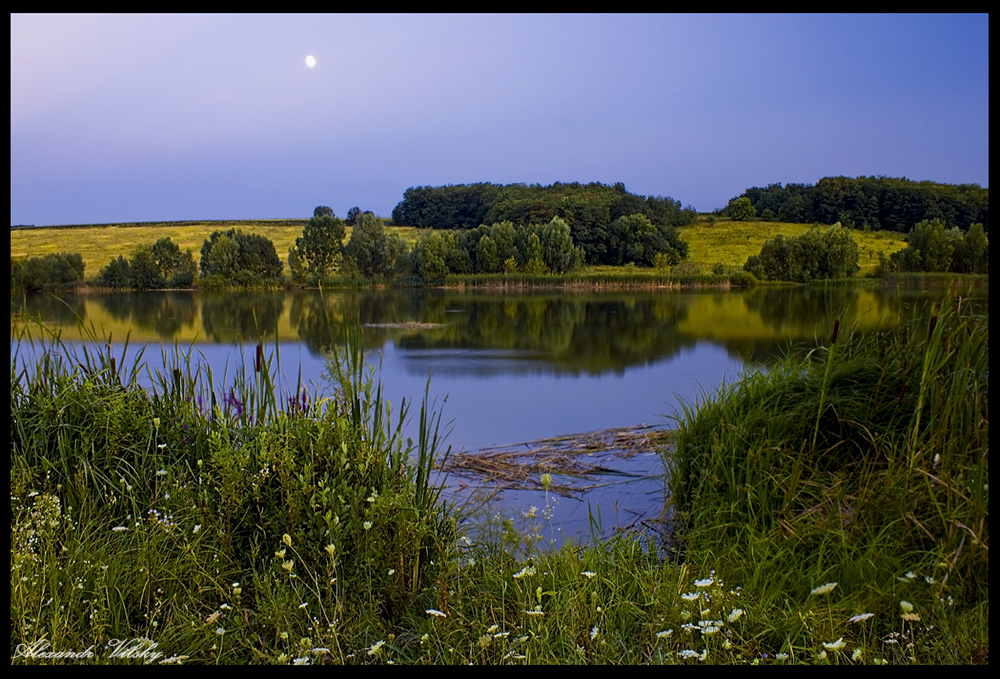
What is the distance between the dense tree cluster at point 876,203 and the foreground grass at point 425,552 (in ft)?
52.8

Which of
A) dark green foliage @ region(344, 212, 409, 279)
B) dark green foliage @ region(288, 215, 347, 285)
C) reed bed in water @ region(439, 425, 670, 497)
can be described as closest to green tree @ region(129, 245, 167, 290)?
dark green foliage @ region(288, 215, 347, 285)

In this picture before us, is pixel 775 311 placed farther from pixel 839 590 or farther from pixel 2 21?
pixel 2 21

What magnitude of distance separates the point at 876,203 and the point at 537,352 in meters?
22.2

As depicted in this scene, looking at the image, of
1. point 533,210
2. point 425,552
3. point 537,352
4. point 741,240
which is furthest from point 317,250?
point 425,552

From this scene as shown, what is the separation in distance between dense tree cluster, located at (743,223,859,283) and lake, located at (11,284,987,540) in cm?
205

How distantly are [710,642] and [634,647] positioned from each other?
0.27 meters

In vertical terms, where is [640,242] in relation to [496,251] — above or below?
above

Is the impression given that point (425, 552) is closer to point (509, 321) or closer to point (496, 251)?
point (509, 321)

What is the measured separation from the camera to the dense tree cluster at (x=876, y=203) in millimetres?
21766

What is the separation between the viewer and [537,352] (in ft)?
54.4

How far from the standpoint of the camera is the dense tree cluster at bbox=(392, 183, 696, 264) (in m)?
54.0

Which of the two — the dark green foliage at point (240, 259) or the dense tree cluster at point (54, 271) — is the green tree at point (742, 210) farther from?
the dense tree cluster at point (54, 271)

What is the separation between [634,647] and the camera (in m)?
2.69
